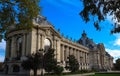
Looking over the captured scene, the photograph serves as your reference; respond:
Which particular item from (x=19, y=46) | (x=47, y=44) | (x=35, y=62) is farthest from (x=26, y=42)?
(x=35, y=62)

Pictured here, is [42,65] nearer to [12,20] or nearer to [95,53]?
[12,20]

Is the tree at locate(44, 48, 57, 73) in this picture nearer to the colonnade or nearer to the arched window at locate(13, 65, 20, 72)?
the arched window at locate(13, 65, 20, 72)

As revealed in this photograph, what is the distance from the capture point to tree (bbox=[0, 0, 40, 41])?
2253cm

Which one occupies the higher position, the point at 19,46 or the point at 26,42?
the point at 26,42

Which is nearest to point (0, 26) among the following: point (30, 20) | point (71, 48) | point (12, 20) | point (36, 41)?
point (12, 20)

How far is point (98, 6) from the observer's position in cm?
1638

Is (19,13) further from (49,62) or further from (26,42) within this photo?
(26,42)

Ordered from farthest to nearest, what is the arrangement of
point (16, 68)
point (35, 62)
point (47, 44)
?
point (47, 44) < point (16, 68) < point (35, 62)

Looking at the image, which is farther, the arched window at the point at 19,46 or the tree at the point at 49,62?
the arched window at the point at 19,46

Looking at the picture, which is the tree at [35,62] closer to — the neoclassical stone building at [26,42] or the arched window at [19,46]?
the neoclassical stone building at [26,42]

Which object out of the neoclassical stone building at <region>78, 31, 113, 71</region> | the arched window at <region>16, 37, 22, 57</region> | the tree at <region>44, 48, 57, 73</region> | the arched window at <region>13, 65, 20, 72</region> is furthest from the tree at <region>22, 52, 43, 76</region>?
the neoclassical stone building at <region>78, 31, 113, 71</region>

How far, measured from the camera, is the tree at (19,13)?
73.9 feet

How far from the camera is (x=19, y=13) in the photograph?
23.5m

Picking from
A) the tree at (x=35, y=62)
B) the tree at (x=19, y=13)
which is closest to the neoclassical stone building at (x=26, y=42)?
the tree at (x=35, y=62)
